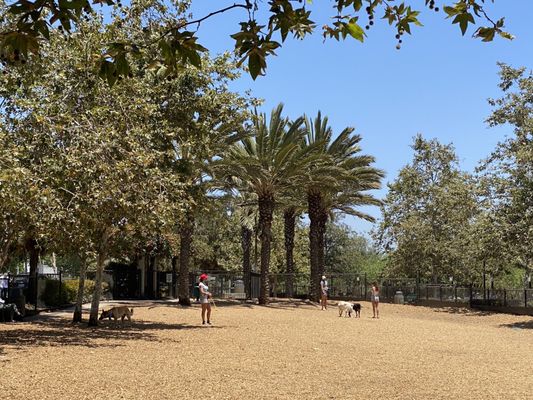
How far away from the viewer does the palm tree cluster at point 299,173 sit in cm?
2836

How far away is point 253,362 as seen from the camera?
1105cm

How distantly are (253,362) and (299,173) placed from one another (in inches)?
711

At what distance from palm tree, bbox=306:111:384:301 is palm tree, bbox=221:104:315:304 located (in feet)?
5.35

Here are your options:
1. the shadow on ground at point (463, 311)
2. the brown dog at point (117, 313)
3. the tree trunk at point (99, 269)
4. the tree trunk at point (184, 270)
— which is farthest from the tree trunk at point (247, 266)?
the tree trunk at point (99, 269)

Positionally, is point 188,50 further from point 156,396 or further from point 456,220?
point 456,220

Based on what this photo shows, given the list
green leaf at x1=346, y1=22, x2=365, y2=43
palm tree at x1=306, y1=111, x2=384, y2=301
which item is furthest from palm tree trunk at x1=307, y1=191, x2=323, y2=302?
green leaf at x1=346, y1=22, x2=365, y2=43

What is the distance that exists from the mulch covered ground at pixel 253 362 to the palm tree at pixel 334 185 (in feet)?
45.6

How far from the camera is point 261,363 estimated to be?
10953 mm

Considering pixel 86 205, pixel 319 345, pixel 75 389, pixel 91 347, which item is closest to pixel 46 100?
pixel 86 205

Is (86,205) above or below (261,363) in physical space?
above

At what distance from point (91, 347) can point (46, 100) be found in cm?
506

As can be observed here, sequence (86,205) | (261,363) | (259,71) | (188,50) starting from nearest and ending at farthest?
(259,71) → (188,50) → (261,363) → (86,205)

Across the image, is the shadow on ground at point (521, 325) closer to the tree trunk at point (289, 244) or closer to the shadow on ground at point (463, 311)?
the shadow on ground at point (463, 311)

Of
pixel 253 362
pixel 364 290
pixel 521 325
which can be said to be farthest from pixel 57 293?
pixel 364 290
